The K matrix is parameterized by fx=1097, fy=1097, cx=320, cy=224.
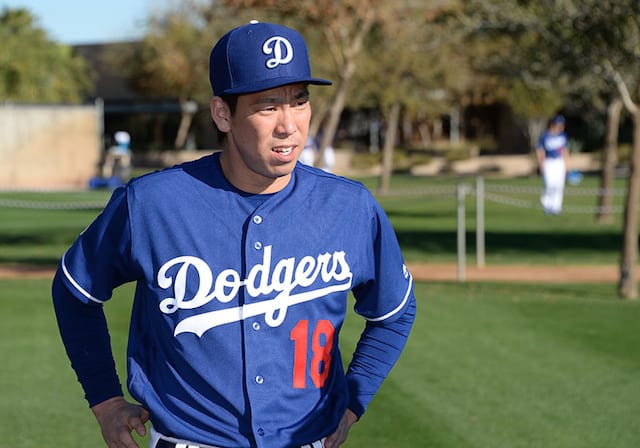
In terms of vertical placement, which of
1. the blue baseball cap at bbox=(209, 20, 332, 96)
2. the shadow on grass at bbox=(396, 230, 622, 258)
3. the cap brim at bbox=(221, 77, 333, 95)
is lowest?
the shadow on grass at bbox=(396, 230, 622, 258)

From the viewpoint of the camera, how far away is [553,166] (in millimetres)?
25391

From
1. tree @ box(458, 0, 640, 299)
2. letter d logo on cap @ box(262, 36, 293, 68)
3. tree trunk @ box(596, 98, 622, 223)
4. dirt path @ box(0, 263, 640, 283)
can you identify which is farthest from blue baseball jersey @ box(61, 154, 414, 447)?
tree trunk @ box(596, 98, 622, 223)

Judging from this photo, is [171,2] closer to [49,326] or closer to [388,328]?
[49,326]

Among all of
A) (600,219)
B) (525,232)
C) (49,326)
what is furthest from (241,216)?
(600,219)

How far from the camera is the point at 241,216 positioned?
3357 millimetres

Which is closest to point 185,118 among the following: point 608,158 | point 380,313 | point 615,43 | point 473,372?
point 608,158

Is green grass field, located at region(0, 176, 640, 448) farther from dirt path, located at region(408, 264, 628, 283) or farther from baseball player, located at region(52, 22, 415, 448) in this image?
baseball player, located at region(52, 22, 415, 448)

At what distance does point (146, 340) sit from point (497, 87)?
51.8m

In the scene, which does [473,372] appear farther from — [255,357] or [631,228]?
[255,357]

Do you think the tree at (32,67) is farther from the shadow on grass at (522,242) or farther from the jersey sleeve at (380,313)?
the jersey sleeve at (380,313)

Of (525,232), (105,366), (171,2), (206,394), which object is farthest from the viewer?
(171,2)

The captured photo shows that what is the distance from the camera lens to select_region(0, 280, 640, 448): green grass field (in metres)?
7.36

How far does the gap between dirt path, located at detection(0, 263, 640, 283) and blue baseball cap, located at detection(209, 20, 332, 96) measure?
1247cm

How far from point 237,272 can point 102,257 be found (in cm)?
42
